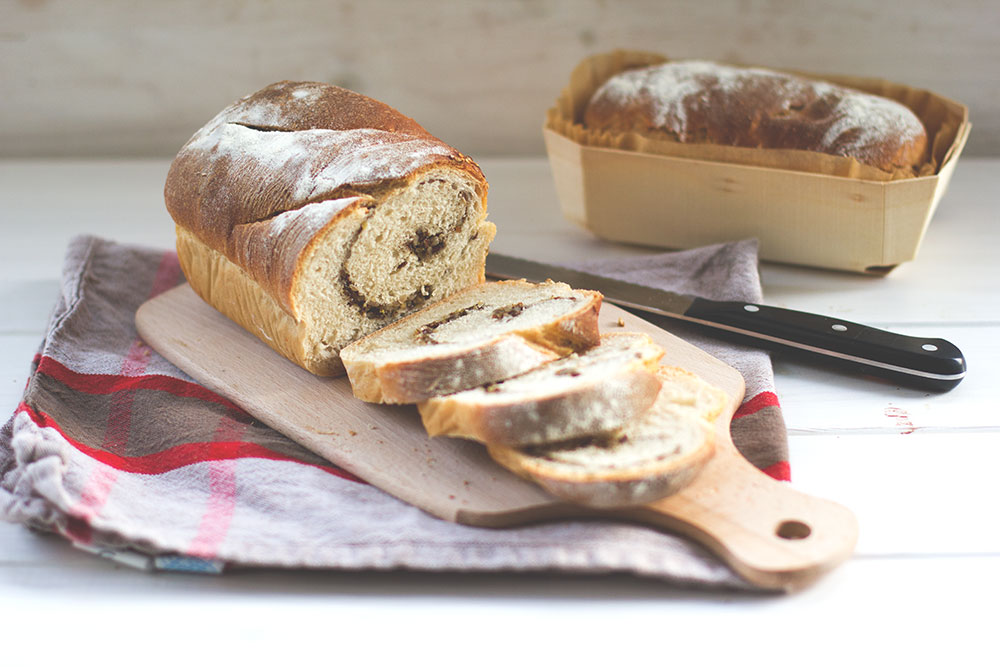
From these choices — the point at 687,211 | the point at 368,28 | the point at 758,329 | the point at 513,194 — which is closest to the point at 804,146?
the point at 687,211

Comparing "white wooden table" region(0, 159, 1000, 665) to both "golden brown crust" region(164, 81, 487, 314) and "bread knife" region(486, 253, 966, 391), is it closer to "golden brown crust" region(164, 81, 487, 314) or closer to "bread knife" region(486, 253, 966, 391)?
"bread knife" region(486, 253, 966, 391)

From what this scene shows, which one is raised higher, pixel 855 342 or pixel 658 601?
pixel 855 342

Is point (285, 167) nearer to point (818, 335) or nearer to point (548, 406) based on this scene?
point (548, 406)

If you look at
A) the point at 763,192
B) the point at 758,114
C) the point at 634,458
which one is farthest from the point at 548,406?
the point at 758,114

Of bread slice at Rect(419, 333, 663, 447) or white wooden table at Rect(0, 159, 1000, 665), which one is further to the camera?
bread slice at Rect(419, 333, 663, 447)

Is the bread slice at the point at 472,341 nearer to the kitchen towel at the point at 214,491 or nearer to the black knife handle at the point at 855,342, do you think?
the kitchen towel at the point at 214,491

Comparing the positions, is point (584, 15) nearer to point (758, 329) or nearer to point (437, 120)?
point (437, 120)

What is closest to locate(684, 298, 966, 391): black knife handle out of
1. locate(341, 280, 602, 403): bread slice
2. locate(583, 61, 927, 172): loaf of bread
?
locate(341, 280, 602, 403): bread slice

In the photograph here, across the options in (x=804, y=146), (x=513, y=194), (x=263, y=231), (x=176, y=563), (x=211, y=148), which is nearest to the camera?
(x=176, y=563)
